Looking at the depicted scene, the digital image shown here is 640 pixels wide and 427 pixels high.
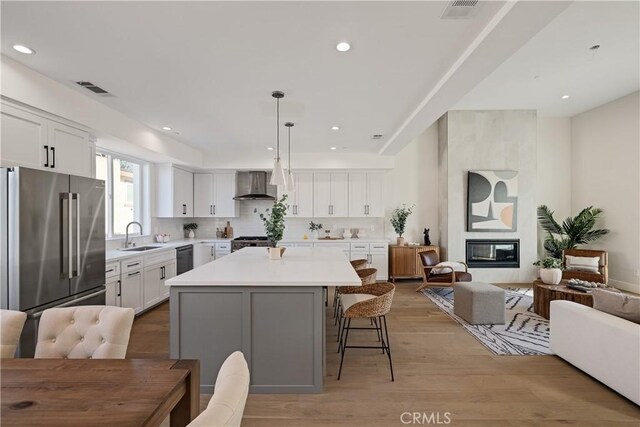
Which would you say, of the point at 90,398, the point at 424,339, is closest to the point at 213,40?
the point at 90,398

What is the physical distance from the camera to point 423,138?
704cm

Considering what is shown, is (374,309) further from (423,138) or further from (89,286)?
(423,138)

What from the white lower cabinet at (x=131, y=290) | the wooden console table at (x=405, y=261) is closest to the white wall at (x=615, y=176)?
Result: the wooden console table at (x=405, y=261)

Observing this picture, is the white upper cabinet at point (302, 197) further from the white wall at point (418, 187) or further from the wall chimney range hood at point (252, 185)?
the white wall at point (418, 187)

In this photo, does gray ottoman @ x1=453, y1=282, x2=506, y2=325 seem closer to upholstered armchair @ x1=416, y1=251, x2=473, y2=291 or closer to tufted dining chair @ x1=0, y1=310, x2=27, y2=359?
upholstered armchair @ x1=416, y1=251, x2=473, y2=291

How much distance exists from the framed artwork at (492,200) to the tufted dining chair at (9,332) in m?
6.68

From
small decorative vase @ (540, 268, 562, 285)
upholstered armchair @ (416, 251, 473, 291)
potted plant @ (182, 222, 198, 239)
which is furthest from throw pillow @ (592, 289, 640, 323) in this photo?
potted plant @ (182, 222, 198, 239)

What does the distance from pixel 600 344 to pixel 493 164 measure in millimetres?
4662

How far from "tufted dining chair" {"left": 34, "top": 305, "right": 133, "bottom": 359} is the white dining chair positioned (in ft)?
3.01

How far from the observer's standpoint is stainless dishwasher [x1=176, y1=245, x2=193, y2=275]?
213 inches

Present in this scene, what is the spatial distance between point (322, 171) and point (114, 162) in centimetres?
377

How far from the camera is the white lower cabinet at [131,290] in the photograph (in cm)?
391

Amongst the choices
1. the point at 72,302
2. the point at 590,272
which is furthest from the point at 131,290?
the point at 590,272

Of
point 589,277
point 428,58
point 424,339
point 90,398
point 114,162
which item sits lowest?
point 424,339
